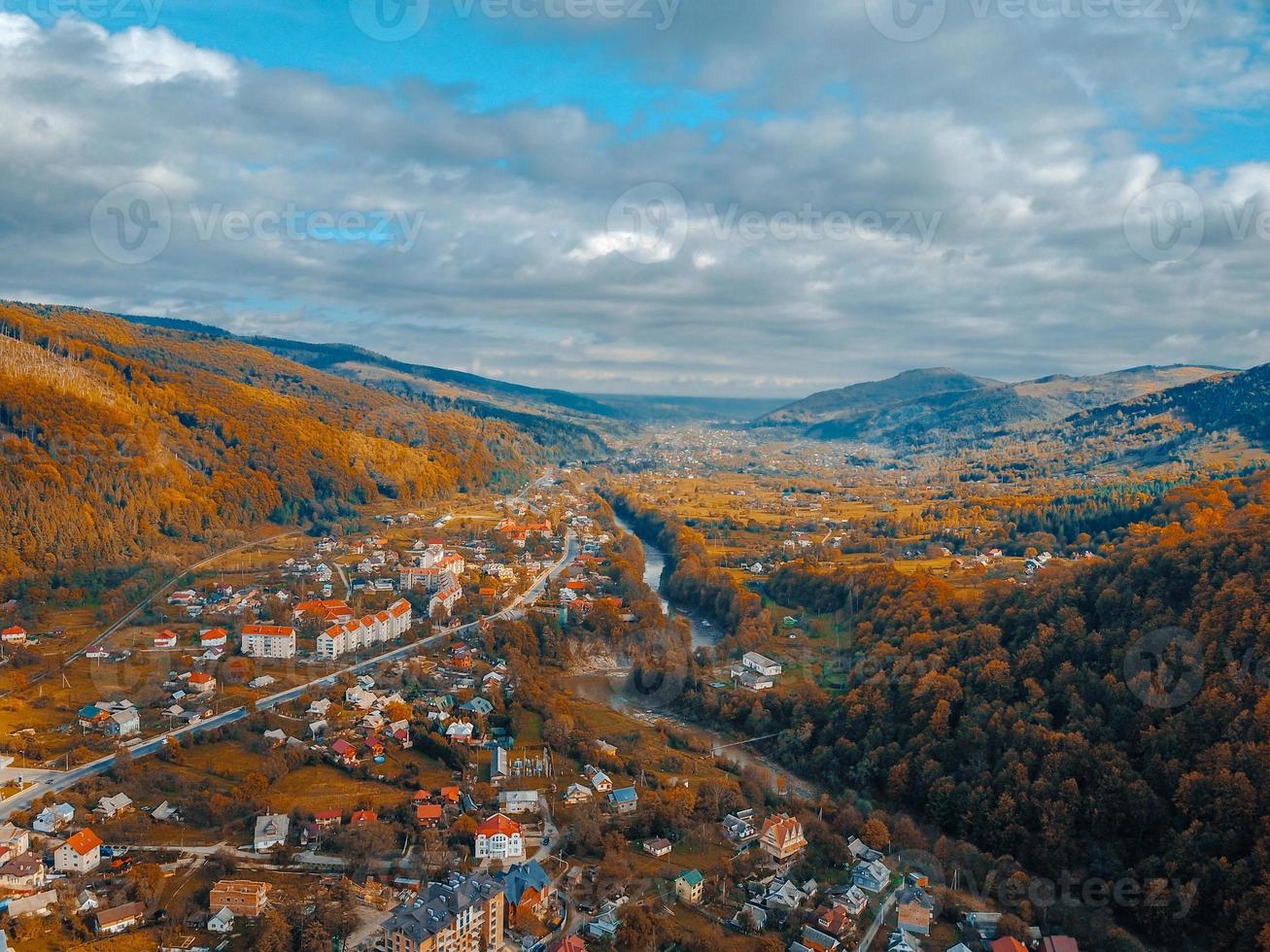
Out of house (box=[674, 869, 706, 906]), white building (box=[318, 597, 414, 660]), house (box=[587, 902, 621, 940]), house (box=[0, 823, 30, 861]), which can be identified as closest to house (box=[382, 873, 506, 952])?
house (box=[587, 902, 621, 940])

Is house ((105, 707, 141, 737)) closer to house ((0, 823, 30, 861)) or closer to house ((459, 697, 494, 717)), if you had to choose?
house ((0, 823, 30, 861))

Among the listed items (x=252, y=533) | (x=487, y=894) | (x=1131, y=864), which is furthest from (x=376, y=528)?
(x=1131, y=864)

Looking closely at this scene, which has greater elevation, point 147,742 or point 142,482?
point 142,482

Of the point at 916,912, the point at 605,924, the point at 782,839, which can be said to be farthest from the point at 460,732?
the point at 916,912

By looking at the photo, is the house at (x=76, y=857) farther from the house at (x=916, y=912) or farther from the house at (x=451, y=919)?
the house at (x=916, y=912)

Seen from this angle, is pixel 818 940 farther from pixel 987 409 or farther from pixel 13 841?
pixel 987 409

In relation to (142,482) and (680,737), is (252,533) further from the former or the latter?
(680,737)

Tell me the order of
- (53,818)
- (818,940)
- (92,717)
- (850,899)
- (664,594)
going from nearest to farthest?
(818,940) → (850,899) → (53,818) → (92,717) → (664,594)
